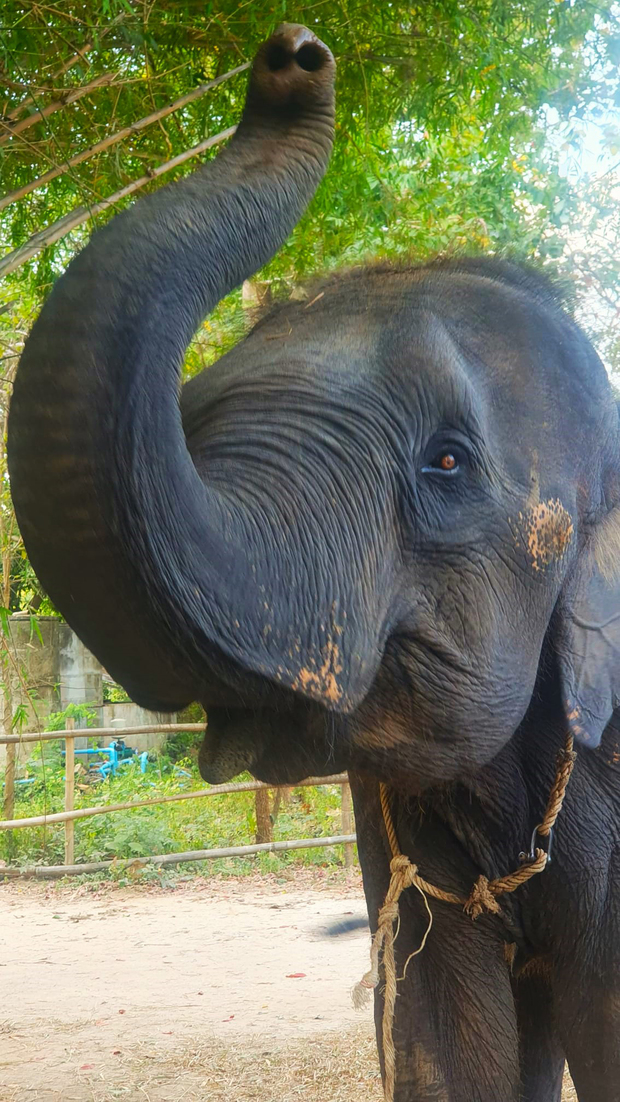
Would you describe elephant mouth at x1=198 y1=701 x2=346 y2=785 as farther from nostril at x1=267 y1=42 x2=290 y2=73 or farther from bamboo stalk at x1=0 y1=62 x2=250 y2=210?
bamboo stalk at x1=0 y1=62 x2=250 y2=210

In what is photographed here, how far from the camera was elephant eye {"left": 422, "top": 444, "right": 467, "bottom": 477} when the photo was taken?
5.42ft

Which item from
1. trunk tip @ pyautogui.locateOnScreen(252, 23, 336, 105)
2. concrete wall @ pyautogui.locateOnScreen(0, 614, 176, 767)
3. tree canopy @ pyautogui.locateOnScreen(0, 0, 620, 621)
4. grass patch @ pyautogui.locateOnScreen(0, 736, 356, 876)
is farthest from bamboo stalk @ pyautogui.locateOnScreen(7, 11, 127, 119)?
concrete wall @ pyautogui.locateOnScreen(0, 614, 176, 767)

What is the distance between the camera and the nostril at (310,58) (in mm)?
1424

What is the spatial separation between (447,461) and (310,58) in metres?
0.60

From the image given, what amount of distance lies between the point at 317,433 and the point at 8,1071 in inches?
150

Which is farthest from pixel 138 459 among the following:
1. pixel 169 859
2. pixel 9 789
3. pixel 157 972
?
pixel 9 789

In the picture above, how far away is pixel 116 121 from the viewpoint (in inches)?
140

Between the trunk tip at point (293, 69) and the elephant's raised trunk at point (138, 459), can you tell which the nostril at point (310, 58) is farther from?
the elephant's raised trunk at point (138, 459)

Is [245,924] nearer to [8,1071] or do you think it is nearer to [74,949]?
[74,949]

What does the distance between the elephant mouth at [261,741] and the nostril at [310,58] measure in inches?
33.6

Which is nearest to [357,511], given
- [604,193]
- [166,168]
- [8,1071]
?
[166,168]

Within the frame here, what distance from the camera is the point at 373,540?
1.52m

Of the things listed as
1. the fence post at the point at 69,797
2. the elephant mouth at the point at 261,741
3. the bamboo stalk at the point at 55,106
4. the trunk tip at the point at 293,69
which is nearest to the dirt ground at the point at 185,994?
the fence post at the point at 69,797

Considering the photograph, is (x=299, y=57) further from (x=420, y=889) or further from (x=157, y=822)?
(x=157, y=822)
